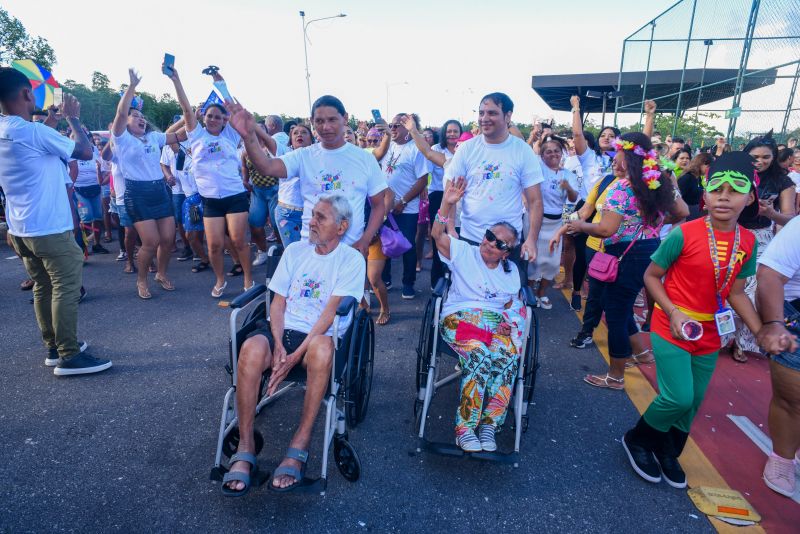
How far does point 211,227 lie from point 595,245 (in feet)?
12.2

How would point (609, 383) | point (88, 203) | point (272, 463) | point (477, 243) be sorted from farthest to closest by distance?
1. point (88, 203)
2. point (477, 243)
3. point (609, 383)
4. point (272, 463)

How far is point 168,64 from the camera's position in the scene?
3672 mm

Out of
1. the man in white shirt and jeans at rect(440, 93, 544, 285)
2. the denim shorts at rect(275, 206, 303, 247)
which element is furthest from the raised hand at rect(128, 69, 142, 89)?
the man in white shirt and jeans at rect(440, 93, 544, 285)

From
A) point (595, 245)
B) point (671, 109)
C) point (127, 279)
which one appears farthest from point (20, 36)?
point (595, 245)

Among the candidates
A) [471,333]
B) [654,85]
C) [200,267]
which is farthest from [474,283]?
[654,85]

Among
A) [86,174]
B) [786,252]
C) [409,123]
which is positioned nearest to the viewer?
[786,252]

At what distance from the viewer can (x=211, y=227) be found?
4.61m

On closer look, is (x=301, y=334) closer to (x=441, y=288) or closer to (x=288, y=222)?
(x=441, y=288)

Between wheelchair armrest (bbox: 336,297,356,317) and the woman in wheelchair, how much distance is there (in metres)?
0.67

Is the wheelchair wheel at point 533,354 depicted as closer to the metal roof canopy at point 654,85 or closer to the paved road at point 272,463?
the paved road at point 272,463

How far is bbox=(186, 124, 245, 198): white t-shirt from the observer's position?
4488 mm

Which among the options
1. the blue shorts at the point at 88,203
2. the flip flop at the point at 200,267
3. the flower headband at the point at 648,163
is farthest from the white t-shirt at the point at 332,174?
the blue shorts at the point at 88,203

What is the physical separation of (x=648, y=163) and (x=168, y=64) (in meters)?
3.83

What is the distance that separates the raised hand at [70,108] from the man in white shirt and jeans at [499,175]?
2.93m
